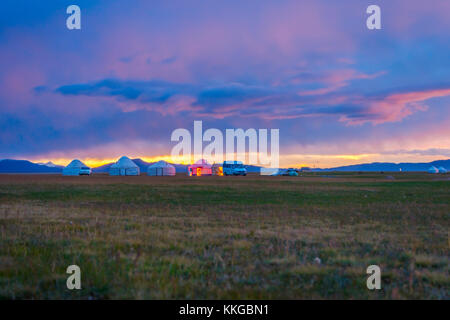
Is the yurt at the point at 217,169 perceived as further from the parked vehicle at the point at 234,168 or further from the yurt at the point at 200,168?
the parked vehicle at the point at 234,168

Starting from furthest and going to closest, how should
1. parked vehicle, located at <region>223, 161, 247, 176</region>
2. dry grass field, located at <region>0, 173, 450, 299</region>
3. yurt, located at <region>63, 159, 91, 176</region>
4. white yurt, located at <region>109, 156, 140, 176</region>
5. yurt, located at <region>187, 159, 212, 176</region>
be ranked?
yurt, located at <region>63, 159, 91, 176</region>
white yurt, located at <region>109, 156, 140, 176</region>
yurt, located at <region>187, 159, 212, 176</region>
parked vehicle, located at <region>223, 161, 247, 176</region>
dry grass field, located at <region>0, 173, 450, 299</region>

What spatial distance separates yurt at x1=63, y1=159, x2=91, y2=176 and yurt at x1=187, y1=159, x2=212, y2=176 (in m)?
32.7

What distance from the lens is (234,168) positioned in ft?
328

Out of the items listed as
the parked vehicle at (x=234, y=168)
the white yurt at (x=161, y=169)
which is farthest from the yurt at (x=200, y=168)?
the parked vehicle at (x=234, y=168)

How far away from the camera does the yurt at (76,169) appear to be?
110125 mm

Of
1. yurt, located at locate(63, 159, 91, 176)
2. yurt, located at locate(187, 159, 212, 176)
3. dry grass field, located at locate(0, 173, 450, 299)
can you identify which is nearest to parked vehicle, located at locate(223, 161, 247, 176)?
yurt, located at locate(187, 159, 212, 176)

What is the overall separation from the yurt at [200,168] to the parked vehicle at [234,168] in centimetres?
850

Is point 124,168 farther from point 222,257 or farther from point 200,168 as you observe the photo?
point 222,257

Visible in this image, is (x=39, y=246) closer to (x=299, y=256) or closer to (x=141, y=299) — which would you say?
(x=141, y=299)

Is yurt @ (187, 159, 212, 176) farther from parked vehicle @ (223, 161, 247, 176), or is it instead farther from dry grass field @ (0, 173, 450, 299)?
dry grass field @ (0, 173, 450, 299)

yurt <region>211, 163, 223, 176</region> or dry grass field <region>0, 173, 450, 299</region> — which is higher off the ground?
yurt <region>211, 163, 223, 176</region>

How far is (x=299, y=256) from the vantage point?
8.64 meters

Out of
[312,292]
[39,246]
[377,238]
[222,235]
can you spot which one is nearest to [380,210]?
[377,238]

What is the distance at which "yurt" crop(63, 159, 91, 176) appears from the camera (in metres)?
110
